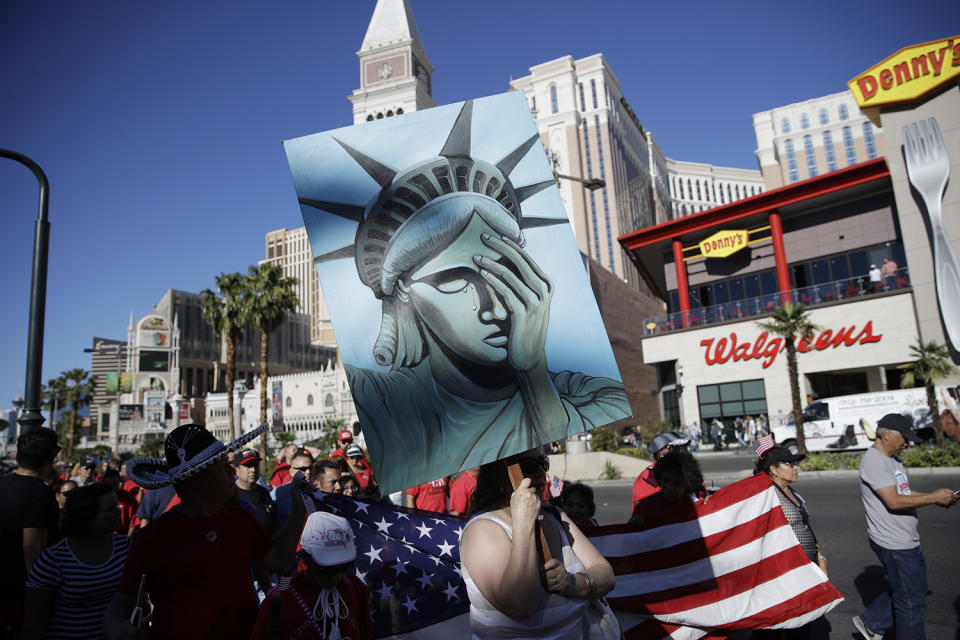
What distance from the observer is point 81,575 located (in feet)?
10.0

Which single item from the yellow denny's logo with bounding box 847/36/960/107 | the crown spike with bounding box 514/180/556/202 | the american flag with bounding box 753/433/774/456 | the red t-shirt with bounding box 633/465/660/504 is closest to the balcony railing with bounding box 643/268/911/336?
the yellow denny's logo with bounding box 847/36/960/107

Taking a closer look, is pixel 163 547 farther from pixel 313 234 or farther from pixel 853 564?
pixel 853 564

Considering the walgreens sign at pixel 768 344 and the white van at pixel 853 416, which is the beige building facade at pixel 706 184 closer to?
the walgreens sign at pixel 768 344

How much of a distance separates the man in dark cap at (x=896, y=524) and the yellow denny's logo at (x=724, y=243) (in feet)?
106

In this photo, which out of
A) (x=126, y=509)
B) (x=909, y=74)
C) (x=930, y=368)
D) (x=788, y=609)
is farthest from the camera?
(x=909, y=74)

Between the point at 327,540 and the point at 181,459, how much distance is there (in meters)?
0.79

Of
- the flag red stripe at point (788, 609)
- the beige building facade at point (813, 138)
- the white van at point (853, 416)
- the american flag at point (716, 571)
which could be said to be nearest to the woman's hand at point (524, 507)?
the american flag at point (716, 571)

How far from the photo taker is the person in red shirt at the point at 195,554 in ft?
8.38

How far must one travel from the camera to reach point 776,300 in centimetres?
3175

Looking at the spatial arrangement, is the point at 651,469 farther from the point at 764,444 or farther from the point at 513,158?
the point at 513,158

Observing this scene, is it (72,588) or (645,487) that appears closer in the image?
(72,588)

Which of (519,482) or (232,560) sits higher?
(519,482)

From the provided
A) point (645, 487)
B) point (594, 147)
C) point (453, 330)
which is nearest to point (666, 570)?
point (645, 487)

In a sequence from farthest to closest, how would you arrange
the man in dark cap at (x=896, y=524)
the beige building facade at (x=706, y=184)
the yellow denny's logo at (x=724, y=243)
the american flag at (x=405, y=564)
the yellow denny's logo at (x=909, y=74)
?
the beige building facade at (x=706, y=184), the yellow denny's logo at (x=724, y=243), the yellow denny's logo at (x=909, y=74), the man in dark cap at (x=896, y=524), the american flag at (x=405, y=564)
